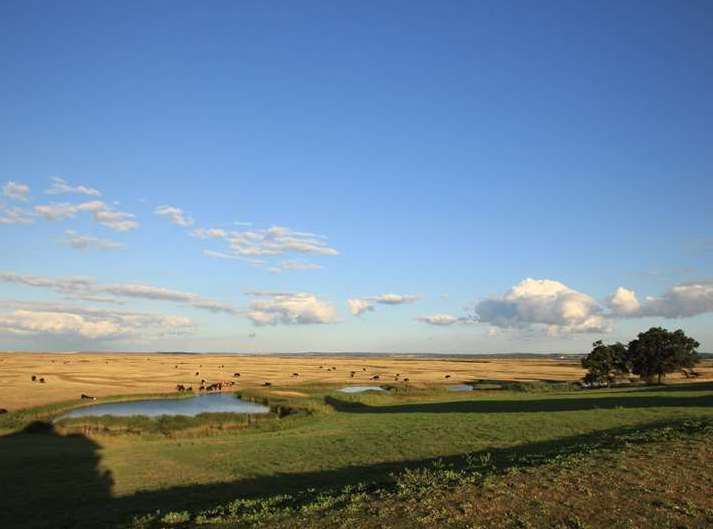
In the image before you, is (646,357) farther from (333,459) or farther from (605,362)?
(333,459)

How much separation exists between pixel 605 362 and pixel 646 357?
629 centimetres

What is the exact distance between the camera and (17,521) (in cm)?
1781

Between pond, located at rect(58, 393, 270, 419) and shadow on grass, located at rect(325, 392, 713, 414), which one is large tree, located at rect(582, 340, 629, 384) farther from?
pond, located at rect(58, 393, 270, 419)

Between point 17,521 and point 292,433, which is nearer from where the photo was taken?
point 17,521

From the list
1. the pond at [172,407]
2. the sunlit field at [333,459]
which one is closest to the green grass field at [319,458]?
the sunlit field at [333,459]

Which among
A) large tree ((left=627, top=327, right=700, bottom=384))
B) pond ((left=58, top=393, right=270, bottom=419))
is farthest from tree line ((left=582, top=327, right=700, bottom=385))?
pond ((left=58, top=393, right=270, bottom=419))

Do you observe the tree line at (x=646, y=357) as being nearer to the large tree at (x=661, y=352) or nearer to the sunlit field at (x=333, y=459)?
the large tree at (x=661, y=352)

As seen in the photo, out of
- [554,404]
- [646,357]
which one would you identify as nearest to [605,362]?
[646,357]

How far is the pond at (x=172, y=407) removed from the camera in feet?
182

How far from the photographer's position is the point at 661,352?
74688 mm

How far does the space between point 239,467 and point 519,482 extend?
15.1m

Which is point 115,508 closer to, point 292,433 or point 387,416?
point 292,433

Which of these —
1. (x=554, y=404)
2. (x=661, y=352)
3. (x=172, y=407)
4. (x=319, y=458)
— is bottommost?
(x=172, y=407)

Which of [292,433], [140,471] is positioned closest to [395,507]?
[140,471]
